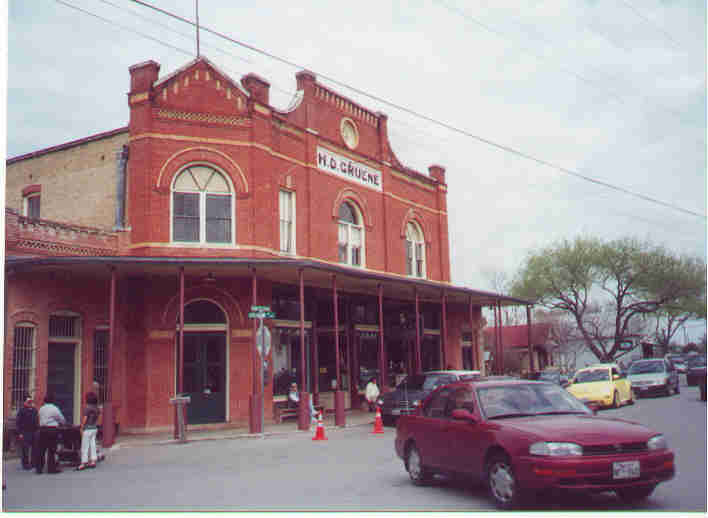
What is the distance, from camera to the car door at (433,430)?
368 inches

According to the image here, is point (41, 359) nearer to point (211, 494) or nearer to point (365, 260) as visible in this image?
point (211, 494)

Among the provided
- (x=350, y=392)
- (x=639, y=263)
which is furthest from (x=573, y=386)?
(x=639, y=263)

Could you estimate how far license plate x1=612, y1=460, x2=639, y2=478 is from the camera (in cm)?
736

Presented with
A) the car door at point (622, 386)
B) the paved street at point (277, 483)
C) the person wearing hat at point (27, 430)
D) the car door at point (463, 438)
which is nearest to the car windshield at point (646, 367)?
the car door at point (622, 386)

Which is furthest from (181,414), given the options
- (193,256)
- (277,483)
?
(277,483)

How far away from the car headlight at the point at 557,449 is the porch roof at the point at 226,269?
38.1ft

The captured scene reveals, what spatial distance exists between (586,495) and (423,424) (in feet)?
8.04

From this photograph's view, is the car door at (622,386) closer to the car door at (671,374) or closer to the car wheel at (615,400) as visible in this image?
the car wheel at (615,400)

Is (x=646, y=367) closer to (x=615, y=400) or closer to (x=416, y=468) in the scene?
(x=615, y=400)

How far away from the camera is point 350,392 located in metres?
26.5

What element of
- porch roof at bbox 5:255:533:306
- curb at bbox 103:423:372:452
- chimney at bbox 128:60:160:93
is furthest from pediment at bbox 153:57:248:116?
curb at bbox 103:423:372:452

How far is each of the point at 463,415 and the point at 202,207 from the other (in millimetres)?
14707

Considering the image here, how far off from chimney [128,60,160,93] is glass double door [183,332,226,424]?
7.73m

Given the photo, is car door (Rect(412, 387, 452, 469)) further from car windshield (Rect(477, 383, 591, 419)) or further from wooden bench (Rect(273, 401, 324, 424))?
wooden bench (Rect(273, 401, 324, 424))
